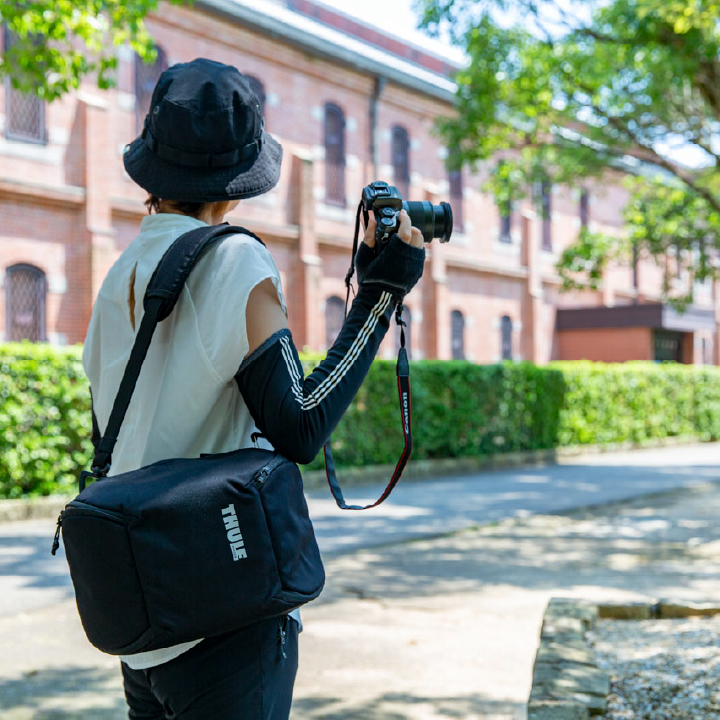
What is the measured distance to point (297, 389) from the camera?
5.68ft

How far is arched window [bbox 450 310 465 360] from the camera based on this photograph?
2745cm

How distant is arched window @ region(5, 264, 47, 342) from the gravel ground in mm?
14207

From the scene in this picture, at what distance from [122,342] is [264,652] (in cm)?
70

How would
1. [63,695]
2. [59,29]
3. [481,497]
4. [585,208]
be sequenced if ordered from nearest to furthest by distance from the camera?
[63,695] < [59,29] < [481,497] < [585,208]

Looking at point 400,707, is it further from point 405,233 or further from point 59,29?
point 59,29

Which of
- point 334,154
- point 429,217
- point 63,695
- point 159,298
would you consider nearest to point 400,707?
point 63,695

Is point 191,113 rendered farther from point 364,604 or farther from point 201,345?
point 364,604

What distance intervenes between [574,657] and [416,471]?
36.9ft

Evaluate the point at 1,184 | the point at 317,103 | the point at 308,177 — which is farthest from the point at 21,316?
the point at 317,103

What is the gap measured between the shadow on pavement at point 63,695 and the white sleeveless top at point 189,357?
2.80 metres

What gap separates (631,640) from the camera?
5074 millimetres

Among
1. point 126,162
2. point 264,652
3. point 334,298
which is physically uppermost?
point 334,298

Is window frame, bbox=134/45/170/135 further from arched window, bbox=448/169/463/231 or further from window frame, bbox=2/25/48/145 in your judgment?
arched window, bbox=448/169/463/231

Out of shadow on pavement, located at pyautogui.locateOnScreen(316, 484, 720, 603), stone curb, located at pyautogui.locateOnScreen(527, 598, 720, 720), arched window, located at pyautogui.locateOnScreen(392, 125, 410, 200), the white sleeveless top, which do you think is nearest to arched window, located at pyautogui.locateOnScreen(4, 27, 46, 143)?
arched window, located at pyautogui.locateOnScreen(392, 125, 410, 200)
